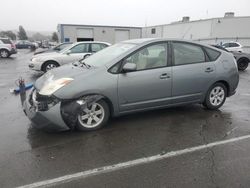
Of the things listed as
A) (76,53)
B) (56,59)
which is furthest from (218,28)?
(56,59)

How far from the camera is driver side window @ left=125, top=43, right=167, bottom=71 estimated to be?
5.07m

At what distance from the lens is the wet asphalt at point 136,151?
3297 mm

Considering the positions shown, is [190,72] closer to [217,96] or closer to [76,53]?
[217,96]

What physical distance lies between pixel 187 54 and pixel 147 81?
119 cm

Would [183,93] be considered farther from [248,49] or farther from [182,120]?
A: [248,49]

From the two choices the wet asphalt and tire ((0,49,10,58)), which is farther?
tire ((0,49,10,58))

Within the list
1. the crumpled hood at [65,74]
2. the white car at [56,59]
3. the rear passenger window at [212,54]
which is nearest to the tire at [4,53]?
the white car at [56,59]

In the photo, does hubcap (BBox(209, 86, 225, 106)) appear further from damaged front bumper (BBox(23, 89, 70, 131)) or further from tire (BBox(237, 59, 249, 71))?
tire (BBox(237, 59, 249, 71))

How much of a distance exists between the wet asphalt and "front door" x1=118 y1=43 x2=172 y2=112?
16.4 inches

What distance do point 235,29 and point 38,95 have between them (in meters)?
40.0

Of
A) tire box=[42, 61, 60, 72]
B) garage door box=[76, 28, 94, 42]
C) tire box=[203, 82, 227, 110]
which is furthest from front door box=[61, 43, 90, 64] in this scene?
garage door box=[76, 28, 94, 42]

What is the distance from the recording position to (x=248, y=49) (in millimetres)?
31359

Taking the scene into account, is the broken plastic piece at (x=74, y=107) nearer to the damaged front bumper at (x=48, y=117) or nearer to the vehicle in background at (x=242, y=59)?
the damaged front bumper at (x=48, y=117)

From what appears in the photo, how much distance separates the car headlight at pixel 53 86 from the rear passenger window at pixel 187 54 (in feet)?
7.23
